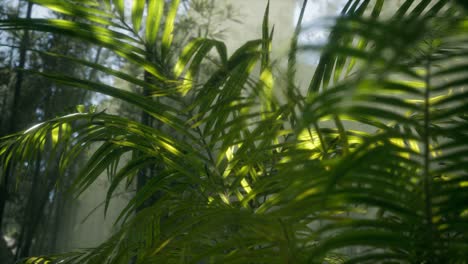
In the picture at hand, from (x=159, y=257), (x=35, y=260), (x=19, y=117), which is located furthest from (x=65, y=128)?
(x=19, y=117)

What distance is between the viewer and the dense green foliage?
1.13ft

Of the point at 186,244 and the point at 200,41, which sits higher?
the point at 200,41

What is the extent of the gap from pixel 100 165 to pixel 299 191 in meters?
0.48

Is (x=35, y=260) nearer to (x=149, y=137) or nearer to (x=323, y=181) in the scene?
(x=149, y=137)

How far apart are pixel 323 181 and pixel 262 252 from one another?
15cm

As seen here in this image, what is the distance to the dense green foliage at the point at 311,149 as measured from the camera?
1.13 ft

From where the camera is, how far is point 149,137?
0.72m

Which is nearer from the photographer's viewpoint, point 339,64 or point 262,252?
point 262,252

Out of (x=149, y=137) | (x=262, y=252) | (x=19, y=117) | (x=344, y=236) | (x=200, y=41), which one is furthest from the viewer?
(x=19, y=117)

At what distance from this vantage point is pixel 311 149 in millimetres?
688

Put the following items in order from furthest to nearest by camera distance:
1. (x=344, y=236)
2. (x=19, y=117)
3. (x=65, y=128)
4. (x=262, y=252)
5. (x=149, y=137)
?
(x=19, y=117)
(x=65, y=128)
(x=149, y=137)
(x=262, y=252)
(x=344, y=236)

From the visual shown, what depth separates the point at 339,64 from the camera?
2.58ft

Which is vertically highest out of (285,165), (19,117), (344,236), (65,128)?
(19,117)

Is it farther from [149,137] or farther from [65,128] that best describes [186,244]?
[65,128]
